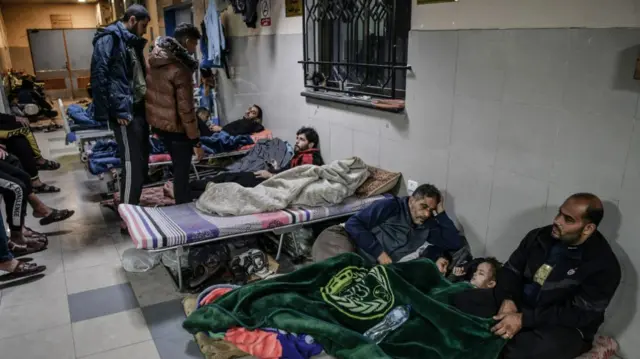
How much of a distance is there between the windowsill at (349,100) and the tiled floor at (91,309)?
179cm

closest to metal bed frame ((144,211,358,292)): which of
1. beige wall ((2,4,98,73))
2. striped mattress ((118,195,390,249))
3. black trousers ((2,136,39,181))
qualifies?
striped mattress ((118,195,390,249))

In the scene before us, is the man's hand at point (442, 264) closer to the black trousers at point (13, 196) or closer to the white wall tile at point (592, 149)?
the white wall tile at point (592, 149)

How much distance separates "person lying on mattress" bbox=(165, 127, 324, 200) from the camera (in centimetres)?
368

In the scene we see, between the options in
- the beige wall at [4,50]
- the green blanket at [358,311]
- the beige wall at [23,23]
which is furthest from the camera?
the beige wall at [23,23]

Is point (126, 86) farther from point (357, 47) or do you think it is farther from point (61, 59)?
point (61, 59)

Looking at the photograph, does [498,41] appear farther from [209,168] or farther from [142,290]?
[209,168]

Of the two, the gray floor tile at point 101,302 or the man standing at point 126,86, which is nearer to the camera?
the gray floor tile at point 101,302

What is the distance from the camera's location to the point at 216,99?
6.25 metres

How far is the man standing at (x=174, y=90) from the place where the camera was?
3.31 meters

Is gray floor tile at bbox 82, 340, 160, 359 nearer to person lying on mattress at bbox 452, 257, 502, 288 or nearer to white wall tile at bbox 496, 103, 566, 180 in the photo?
person lying on mattress at bbox 452, 257, 502, 288

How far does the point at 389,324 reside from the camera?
213 centimetres

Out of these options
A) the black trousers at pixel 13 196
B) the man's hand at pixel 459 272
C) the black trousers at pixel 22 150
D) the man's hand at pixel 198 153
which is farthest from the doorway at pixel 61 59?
the man's hand at pixel 459 272

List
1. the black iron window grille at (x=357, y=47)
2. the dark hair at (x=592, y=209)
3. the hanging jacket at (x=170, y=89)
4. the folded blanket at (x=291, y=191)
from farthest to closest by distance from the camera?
the hanging jacket at (x=170, y=89), the black iron window grille at (x=357, y=47), the folded blanket at (x=291, y=191), the dark hair at (x=592, y=209)

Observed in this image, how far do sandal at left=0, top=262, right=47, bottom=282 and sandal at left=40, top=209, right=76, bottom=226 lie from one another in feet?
2.97
